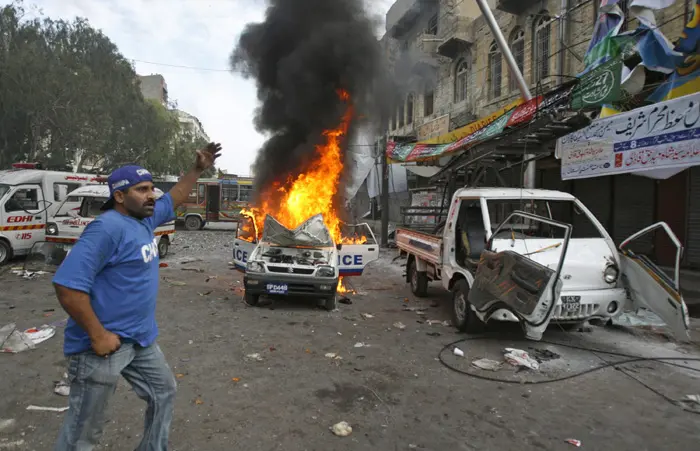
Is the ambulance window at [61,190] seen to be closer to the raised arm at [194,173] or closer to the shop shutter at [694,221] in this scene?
the raised arm at [194,173]

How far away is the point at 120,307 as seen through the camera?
84.7 inches

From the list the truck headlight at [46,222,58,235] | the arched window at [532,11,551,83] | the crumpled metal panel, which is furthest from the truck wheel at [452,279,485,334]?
the arched window at [532,11,551,83]

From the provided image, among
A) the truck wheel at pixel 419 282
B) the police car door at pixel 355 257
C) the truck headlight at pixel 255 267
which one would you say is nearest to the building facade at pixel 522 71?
the truck wheel at pixel 419 282

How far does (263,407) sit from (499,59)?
15605mm

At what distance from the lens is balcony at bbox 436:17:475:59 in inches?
667

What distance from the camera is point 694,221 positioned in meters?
8.82

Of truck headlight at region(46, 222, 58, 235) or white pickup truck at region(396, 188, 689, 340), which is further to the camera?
truck headlight at region(46, 222, 58, 235)

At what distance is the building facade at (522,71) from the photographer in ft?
30.3

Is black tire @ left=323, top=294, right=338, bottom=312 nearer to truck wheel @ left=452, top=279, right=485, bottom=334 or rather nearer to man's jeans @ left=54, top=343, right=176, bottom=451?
truck wheel @ left=452, top=279, right=485, bottom=334

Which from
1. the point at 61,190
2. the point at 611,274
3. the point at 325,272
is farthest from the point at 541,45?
the point at 61,190

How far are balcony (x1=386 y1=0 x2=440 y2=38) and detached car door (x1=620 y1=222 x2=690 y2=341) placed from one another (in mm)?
18206

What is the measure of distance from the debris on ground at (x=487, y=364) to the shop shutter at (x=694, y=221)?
22.3ft

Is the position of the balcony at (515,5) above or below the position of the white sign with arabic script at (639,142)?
above

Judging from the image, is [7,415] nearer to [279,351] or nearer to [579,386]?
[279,351]
